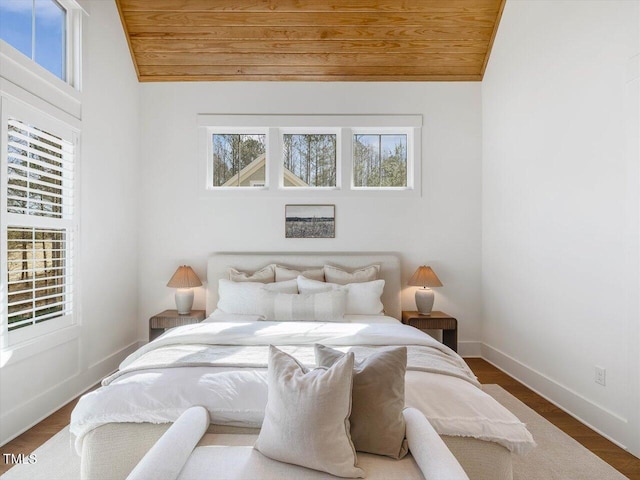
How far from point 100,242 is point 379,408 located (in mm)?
3068

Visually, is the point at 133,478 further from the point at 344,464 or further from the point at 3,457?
the point at 3,457

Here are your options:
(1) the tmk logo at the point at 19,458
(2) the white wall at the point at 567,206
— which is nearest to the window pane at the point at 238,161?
(2) the white wall at the point at 567,206

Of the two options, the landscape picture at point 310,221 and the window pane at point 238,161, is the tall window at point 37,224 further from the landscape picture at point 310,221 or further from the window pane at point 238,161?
the landscape picture at point 310,221

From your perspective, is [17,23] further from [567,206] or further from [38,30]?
[567,206]

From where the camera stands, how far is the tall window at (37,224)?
248 centimetres

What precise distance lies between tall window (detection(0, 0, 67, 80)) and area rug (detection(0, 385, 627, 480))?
99.1 inches

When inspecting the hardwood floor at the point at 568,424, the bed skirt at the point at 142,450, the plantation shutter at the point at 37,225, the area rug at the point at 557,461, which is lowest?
the hardwood floor at the point at 568,424

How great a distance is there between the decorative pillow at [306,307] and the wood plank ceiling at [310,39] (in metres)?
2.39

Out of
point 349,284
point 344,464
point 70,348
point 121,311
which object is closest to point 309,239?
point 349,284

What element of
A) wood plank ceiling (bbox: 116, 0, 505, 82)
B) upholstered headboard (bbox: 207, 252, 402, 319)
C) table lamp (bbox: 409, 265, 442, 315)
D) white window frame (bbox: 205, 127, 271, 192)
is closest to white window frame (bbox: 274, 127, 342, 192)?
white window frame (bbox: 205, 127, 271, 192)

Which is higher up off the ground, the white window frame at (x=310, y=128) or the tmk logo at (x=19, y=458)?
the white window frame at (x=310, y=128)

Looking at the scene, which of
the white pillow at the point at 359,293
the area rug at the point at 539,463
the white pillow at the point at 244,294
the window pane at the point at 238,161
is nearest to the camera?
the area rug at the point at 539,463

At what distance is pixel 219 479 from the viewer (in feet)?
4.25

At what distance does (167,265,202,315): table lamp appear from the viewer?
389cm
